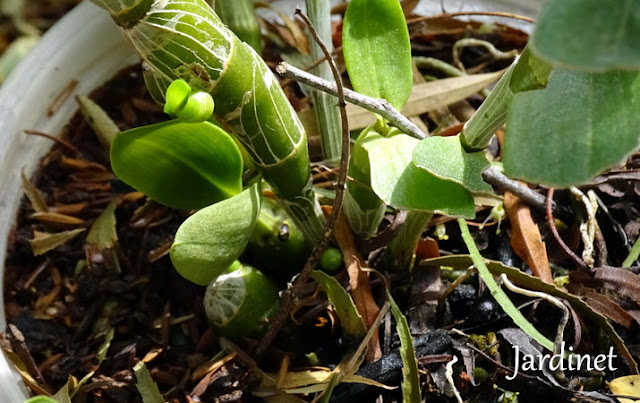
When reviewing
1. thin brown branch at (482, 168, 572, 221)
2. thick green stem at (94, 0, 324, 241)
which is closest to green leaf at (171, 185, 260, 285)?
thick green stem at (94, 0, 324, 241)

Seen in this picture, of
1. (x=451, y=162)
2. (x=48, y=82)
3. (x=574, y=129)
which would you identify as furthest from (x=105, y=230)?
(x=574, y=129)

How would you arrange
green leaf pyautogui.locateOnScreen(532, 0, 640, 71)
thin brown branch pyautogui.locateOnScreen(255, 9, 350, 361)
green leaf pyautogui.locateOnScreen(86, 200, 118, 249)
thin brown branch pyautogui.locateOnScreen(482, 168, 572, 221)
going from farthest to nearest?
green leaf pyautogui.locateOnScreen(86, 200, 118, 249) → thin brown branch pyautogui.locateOnScreen(482, 168, 572, 221) → thin brown branch pyautogui.locateOnScreen(255, 9, 350, 361) → green leaf pyautogui.locateOnScreen(532, 0, 640, 71)

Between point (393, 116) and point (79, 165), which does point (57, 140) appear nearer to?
point (79, 165)

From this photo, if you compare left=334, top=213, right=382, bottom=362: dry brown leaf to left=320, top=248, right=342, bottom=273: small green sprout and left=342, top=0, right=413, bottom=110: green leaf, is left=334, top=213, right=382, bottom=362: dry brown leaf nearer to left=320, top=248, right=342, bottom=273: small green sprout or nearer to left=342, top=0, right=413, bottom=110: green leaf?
left=320, top=248, right=342, bottom=273: small green sprout

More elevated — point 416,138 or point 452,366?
point 416,138

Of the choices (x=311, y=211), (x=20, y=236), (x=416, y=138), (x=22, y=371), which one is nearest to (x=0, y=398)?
(x=22, y=371)

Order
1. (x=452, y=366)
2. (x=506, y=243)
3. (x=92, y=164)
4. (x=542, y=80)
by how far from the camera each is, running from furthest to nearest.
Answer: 1. (x=92, y=164)
2. (x=506, y=243)
3. (x=452, y=366)
4. (x=542, y=80)

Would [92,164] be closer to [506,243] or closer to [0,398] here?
[0,398]
